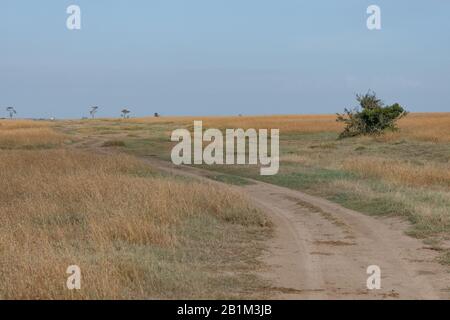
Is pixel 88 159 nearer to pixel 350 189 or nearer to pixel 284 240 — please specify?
pixel 350 189

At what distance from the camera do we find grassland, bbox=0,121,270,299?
6980 millimetres

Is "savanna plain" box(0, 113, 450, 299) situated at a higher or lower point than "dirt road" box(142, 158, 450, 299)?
higher

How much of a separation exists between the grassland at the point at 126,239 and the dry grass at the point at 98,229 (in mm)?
17

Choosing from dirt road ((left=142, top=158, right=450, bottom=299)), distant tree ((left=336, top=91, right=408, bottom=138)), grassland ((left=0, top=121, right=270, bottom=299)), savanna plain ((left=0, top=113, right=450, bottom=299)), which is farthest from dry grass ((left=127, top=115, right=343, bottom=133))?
dirt road ((left=142, top=158, right=450, bottom=299))

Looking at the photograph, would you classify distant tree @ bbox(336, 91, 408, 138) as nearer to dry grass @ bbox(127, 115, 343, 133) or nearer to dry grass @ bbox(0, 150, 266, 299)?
dry grass @ bbox(127, 115, 343, 133)

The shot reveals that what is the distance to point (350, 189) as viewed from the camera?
16250 mm

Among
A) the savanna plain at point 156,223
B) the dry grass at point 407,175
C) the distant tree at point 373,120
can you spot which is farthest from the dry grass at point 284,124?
the savanna plain at point 156,223

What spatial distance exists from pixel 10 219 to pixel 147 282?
5.05m

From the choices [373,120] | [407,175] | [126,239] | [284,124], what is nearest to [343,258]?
[126,239]

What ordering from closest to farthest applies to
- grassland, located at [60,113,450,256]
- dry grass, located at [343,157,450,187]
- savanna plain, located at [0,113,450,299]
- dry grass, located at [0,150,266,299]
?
dry grass, located at [0,150,266,299], savanna plain, located at [0,113,450,299], grassland, located at [60,113,450,256], dry grass, located at [343,157,450,187]

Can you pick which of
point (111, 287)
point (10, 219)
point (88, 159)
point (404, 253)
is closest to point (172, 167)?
point (88, 159)

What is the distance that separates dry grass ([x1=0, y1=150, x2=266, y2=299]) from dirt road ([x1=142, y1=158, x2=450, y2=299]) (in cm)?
110

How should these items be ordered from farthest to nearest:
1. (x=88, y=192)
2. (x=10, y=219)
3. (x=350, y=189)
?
(x=350, y=189) < (x=88, y=192) < (x=10, y=219)
